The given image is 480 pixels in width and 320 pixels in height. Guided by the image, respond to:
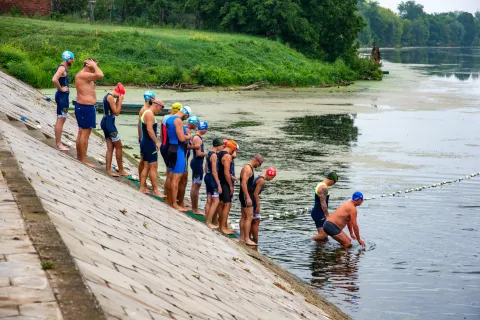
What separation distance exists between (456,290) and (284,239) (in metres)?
3.64

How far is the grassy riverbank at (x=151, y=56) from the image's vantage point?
4196cm

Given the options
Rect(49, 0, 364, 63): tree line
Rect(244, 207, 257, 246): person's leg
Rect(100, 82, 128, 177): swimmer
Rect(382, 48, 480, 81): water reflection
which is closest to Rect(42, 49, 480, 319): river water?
Rect(244, 207, 257, 246): person's leg

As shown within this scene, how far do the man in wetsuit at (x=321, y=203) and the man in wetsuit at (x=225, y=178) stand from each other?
7.03 ft

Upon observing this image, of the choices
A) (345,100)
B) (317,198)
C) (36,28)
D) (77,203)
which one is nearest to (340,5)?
(345,100)

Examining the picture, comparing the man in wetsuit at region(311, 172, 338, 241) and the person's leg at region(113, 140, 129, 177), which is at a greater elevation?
the person's leg at region(113, 140, 129, 177)

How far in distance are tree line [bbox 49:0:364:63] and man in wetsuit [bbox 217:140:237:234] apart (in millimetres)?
47916

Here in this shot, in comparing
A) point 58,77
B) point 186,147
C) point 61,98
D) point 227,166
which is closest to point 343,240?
point 227,166

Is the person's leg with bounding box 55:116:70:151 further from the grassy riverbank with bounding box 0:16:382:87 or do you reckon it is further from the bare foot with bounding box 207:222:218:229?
the grassy riverbank with bounding box 0:16:382:87

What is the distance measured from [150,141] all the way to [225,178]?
1.37m

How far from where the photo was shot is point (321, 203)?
49.6ft

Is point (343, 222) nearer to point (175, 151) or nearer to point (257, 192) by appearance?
point (257, 192)

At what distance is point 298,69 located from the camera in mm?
55500

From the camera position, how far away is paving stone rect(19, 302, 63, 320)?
196 inches

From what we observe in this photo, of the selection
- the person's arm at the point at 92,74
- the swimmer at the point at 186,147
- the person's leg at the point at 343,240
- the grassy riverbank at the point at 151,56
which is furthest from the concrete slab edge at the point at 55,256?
the grassy riverbank at the point at 151,56
